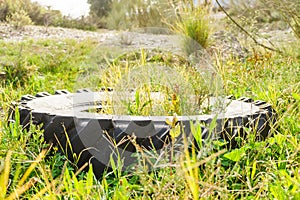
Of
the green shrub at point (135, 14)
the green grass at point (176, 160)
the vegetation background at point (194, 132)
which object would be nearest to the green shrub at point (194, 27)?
the vegetation background at point (194, 132)

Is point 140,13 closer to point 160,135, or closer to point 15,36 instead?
point 15,36

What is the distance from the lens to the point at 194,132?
1.56 metres

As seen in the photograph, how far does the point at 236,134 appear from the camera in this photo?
206 cm

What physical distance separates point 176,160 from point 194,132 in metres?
0.36

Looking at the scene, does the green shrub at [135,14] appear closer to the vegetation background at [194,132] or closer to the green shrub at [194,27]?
the vegetation background at [194,132]

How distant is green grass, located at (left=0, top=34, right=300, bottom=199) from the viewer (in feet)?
4.01

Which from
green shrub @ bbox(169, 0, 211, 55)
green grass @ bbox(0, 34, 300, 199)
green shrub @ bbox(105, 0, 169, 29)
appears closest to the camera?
green grass @ bbox(0, 34, 300, 199)

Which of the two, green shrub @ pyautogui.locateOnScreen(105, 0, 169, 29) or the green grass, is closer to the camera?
the green grass

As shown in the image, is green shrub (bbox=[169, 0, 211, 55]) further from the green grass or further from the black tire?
the black tire

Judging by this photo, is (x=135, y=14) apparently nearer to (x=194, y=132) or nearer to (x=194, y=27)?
(x=194, y=27)

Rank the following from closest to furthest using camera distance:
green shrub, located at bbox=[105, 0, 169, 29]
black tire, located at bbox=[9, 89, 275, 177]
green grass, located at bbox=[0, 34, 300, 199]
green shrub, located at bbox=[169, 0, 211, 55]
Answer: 1. green grass, located at bbox=[0, 34, 300, 199]
2. black tire, located at bbox=[9, 89, 275, 177]
3. green shrub, located at bbox=[169, 0, 211, 55]
4. green shrub, located at bbox=[105, 0, 169, 29]

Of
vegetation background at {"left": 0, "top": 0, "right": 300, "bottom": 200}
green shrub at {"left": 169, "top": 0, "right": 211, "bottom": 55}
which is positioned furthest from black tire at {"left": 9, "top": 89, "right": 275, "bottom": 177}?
green shrub at {"left": 169, "top": 0, "right": 211, "bottom": 55}

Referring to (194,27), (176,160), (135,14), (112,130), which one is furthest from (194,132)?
(135,14)

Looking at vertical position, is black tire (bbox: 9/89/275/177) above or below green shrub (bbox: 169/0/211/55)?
below
